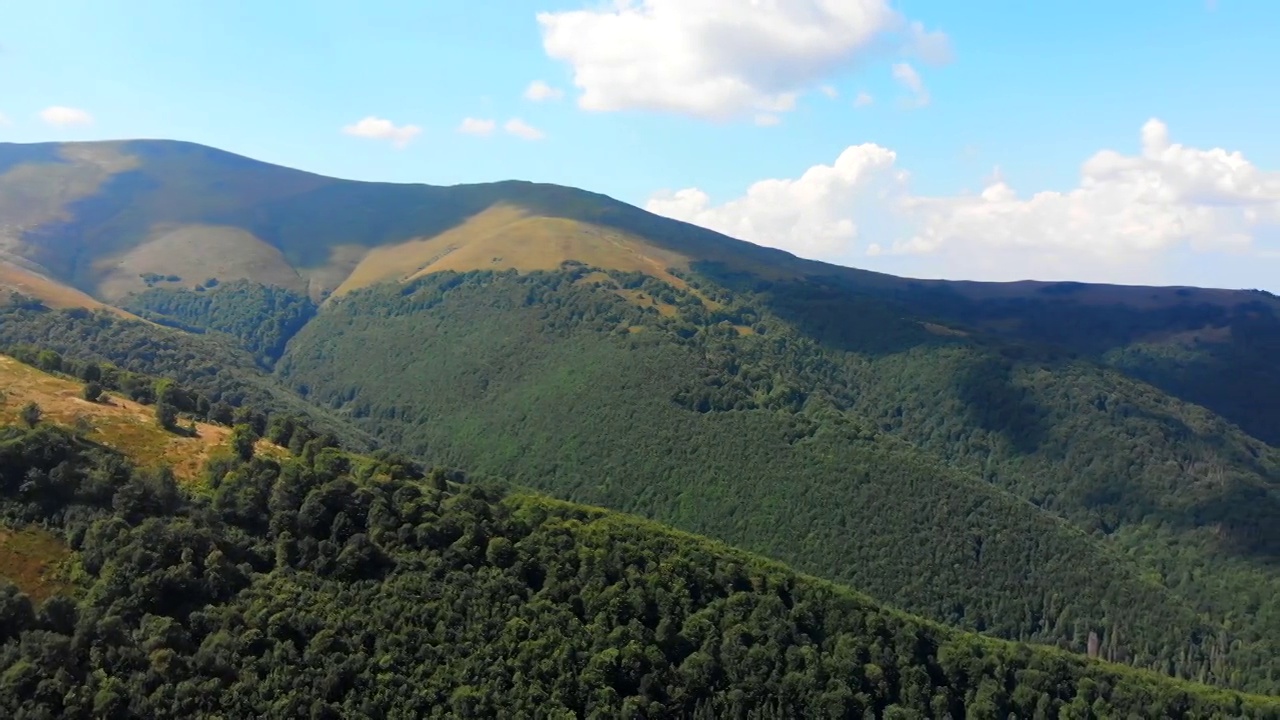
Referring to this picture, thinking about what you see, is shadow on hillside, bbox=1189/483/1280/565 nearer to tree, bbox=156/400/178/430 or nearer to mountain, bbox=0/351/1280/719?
mountain, bbox=0/351/1280/719

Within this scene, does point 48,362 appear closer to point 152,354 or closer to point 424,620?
point 424,620

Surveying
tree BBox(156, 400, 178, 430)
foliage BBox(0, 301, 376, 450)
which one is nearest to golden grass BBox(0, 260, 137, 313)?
foliage BBox(0, 301, 376, 450)

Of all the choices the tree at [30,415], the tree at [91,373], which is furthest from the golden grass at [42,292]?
the tree at [30,415]

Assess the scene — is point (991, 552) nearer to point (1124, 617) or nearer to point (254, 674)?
point (1124, 617)

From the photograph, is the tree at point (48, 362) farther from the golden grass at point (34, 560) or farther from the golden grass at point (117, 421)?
the golden grass at point (34, 560)

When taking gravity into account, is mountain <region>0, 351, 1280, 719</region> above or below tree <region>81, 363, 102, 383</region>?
below
